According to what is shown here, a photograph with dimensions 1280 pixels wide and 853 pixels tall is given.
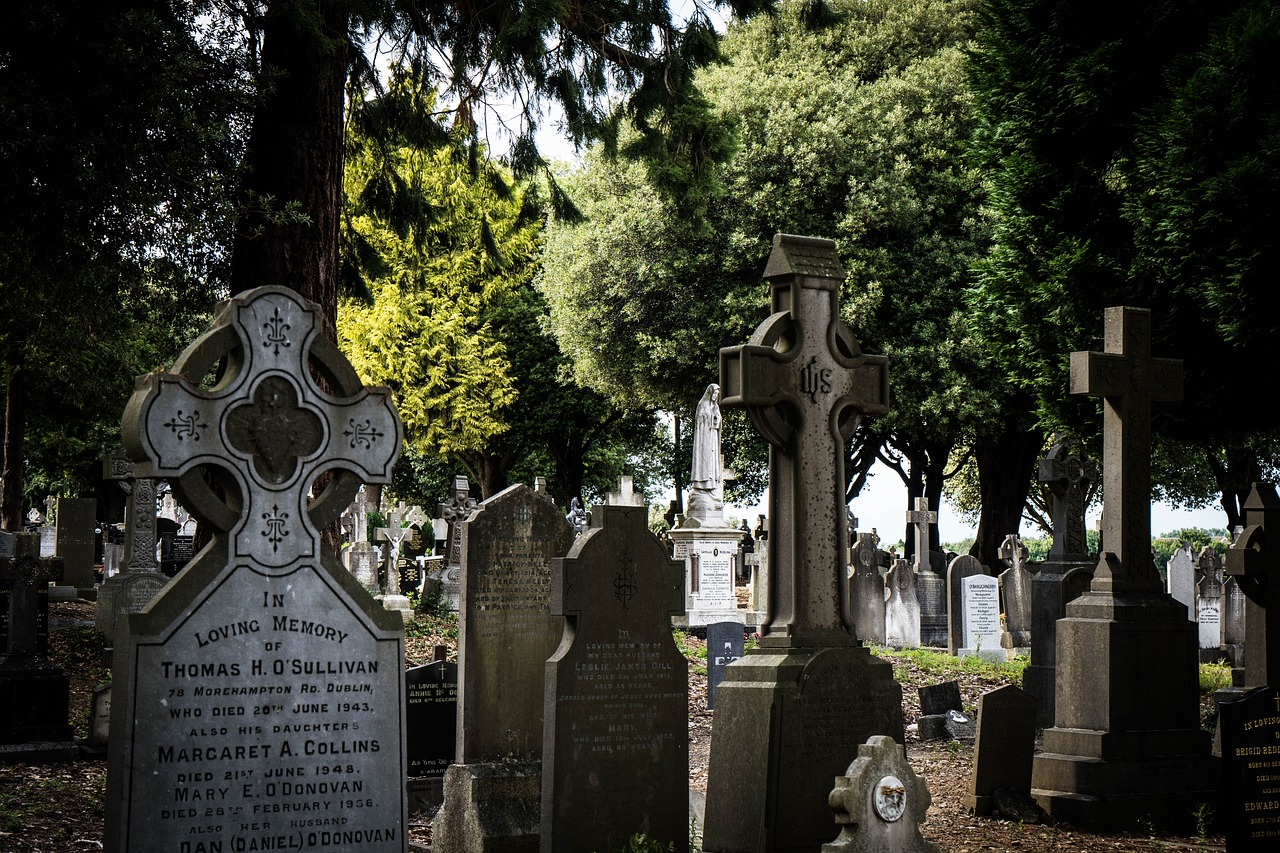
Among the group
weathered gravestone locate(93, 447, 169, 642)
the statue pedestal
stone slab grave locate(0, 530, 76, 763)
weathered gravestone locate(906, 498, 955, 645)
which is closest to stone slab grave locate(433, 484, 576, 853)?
stone slab grave locate(0, 530, 76, 763)

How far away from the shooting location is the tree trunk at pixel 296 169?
9.89 metres

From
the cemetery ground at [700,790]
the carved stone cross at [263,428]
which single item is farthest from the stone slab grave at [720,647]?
the carved stone cross at [263,428]

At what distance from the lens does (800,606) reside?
25.5 feet

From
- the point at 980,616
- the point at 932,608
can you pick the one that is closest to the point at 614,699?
the point at 980,616

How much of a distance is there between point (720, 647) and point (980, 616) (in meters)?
6.85

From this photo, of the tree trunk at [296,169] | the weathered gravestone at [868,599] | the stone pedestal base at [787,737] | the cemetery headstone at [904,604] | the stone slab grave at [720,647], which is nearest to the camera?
the stone pedestal base at [787,737]

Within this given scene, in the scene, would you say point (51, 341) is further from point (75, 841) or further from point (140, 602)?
point (75, 841)

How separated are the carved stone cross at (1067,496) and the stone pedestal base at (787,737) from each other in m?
7.48

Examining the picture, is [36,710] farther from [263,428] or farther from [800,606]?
[800,606]

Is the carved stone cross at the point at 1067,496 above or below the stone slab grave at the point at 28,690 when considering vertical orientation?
above

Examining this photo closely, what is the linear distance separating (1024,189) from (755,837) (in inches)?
359

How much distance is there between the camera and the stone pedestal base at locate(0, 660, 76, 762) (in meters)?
10.8

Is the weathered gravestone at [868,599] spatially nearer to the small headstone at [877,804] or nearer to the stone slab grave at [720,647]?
the stone slab grave at [720,647]

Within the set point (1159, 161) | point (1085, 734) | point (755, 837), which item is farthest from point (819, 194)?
point (755, 837)
